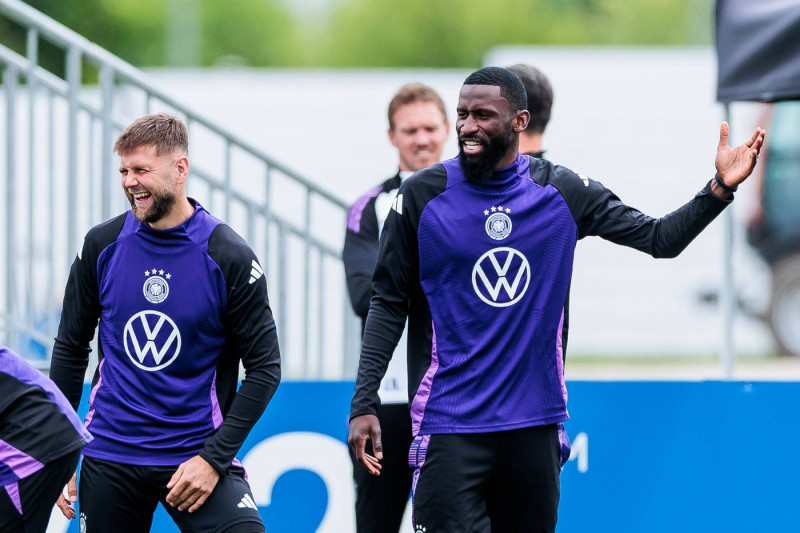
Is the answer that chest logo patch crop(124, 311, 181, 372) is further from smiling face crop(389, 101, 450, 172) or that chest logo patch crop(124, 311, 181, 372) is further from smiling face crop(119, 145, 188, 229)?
smiling face crop(389, 101, 450, 172)

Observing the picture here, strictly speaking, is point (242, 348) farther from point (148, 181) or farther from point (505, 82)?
point (505, 82)

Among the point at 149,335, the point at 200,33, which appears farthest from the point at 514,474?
the point at 200,33

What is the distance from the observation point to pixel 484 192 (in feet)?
14.7

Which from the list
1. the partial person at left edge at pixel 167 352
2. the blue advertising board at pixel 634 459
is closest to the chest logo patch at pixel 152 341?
the partial person at left edge at pixel 167 352

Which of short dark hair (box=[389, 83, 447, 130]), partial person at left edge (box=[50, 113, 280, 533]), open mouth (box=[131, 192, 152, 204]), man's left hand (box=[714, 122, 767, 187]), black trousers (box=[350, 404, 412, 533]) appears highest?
short dark hair (box=[389, 83, 447, 130])

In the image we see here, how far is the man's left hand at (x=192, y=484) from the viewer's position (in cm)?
425

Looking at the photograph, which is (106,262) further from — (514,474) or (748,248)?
(748,248)

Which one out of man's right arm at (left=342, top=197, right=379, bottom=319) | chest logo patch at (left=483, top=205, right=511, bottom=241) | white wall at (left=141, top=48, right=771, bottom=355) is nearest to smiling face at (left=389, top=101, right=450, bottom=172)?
man's right arm at (left=342, top=197, right=379, bottom=319)

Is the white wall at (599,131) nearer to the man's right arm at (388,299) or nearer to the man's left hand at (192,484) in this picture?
the man's right arm at (388,299)

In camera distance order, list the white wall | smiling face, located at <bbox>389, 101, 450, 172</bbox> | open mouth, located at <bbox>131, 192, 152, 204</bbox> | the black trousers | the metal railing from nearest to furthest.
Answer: open mouth, located at <bbox>131, 192, 152, 204</bbox> → the black trousers → smiling face, located at <bbox>389, 101, 450, 172</bbox> → the metal railing → the white wall

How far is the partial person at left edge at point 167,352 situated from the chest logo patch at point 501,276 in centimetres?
73

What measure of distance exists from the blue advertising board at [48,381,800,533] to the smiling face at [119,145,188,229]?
191cm

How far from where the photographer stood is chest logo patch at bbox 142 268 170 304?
4.39 m

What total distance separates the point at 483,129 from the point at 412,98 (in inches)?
50.8
